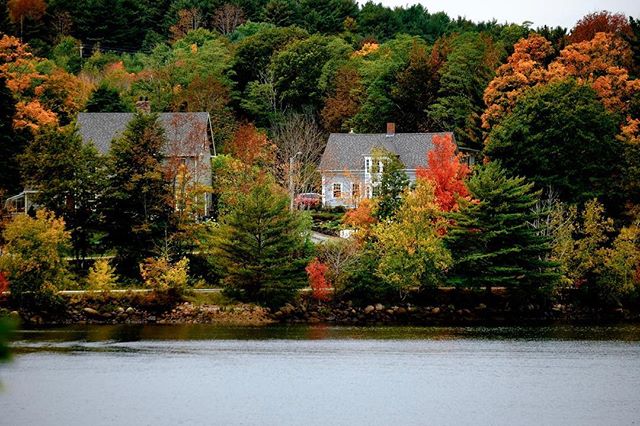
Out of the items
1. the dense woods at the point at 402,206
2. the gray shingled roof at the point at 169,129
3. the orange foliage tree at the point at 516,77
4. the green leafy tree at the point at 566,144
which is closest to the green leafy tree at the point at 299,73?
the dense woods at the point at 402,206

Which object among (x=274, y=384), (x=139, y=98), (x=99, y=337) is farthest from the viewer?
(x=139, y=98)

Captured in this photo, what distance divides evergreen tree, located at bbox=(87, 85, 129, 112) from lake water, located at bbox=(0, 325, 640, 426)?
37.1m

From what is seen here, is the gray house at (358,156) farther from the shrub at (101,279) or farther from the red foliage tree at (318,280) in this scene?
the shrub at (101,279)

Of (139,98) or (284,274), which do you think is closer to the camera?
(284,274)

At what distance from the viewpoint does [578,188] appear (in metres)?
59.9

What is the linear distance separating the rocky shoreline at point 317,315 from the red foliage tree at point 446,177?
7397 mm

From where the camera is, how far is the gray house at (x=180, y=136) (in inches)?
2589

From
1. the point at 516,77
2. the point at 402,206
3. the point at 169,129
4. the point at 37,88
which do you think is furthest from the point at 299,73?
the point at 402,206

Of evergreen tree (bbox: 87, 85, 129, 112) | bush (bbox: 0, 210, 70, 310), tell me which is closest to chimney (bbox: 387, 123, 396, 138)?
evergreen tree (bbox: 87, 85, 129, 112)

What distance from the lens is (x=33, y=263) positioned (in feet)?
173

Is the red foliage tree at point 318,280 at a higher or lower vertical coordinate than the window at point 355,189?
lower

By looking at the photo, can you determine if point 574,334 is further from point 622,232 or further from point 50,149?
point 50,149

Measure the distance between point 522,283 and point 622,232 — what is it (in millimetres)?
6693

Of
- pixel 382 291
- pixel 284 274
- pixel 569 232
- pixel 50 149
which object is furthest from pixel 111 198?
pixel 569 232
